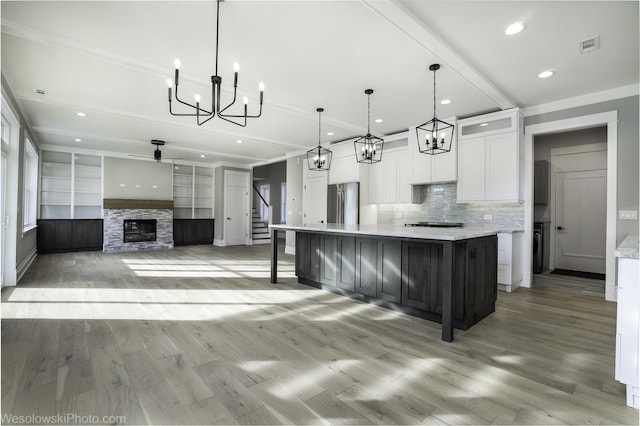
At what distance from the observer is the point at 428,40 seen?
9.41 feet

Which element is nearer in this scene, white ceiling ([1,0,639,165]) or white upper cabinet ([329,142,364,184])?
white ceiling ([1,0,639,165])

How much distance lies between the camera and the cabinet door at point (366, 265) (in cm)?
355

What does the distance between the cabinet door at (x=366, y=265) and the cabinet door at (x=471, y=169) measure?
99.9 inches

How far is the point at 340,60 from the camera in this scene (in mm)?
3320

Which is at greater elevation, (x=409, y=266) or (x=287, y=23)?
(x=287, y=23)

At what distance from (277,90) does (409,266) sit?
291 centimetres

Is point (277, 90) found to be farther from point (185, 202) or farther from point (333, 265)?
point (185, 202)

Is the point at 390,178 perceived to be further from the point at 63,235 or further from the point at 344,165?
the point at 63,235

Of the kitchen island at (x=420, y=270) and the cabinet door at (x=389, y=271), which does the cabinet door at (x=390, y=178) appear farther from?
the cabinet door at (x=389, y=271)

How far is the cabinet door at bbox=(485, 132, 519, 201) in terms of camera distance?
4621mm

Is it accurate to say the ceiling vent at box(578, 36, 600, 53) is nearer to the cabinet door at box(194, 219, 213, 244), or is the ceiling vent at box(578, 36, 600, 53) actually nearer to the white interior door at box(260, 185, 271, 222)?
the cabinet door at box(194, 219, 213, 244)

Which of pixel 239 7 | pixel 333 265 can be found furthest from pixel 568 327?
pixel 239 7

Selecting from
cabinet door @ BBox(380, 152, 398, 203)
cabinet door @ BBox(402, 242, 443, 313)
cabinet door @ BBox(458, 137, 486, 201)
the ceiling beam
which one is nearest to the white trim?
cabinet door @ BBox(458, 137, 486, 201)

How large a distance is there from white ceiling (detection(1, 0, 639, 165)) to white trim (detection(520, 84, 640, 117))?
103 millimetres
